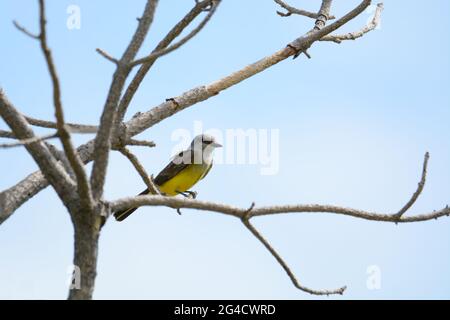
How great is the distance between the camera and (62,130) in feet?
12.3

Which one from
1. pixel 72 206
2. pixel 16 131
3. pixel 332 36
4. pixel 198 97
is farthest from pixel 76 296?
pixel 332 36

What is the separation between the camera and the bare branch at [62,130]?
3420mm

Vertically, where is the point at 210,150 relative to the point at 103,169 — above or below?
above

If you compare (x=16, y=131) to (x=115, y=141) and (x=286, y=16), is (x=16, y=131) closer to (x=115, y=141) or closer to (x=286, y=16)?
(x=115, y=141)

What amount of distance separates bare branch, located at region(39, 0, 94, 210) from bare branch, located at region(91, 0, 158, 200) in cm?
11

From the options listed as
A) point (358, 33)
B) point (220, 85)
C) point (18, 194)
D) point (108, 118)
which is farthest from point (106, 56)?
point (358, 33)

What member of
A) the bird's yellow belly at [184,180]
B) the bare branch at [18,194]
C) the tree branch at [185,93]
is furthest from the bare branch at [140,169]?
the bird's yellow belly at [184,180]

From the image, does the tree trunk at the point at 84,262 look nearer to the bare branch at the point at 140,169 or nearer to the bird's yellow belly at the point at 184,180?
the bare branch at the point at 140,169

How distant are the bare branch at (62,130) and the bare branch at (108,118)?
0.11 metres

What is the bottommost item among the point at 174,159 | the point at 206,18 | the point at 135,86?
the point at 206,18

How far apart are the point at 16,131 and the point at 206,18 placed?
4.84 feet

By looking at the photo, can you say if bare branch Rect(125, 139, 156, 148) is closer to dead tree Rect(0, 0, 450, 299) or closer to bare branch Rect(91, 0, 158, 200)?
dead tree Rect(0, 0, 450, 299)

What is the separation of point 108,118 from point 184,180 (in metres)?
5.28

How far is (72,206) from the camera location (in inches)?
169
